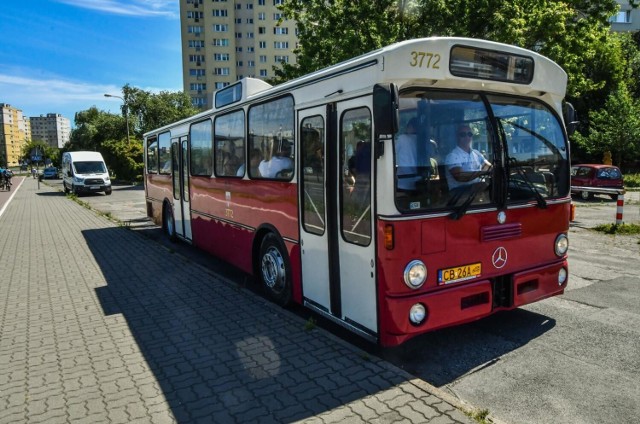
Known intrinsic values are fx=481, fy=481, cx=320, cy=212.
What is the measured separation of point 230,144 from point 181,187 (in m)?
3.48

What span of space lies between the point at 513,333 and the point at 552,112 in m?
2.45

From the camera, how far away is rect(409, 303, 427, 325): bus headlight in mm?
4242

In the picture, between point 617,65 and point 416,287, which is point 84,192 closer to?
point 416,287

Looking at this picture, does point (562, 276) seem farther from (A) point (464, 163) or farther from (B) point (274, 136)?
(B) point (274, 136)

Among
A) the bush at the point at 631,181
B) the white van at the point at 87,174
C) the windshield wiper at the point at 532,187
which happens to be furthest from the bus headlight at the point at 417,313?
the bush at the point at 631,181

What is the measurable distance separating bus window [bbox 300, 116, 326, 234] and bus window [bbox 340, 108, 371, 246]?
1.29ft

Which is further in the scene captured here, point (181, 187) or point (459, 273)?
point (181, 187)

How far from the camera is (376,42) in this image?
16.6 m

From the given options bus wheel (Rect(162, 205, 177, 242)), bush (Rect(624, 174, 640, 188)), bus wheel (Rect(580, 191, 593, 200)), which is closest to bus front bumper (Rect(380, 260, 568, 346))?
bus wheel (Rect(162, 205, 177, 242))

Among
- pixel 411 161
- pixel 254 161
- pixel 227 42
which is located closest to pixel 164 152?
pixel 254 161

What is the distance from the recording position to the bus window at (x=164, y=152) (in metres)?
11.8

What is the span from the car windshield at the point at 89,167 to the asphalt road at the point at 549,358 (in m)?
29.3

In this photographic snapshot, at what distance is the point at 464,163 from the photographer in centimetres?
445

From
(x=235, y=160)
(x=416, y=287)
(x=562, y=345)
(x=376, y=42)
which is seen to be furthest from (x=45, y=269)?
(x=376, y=42)
